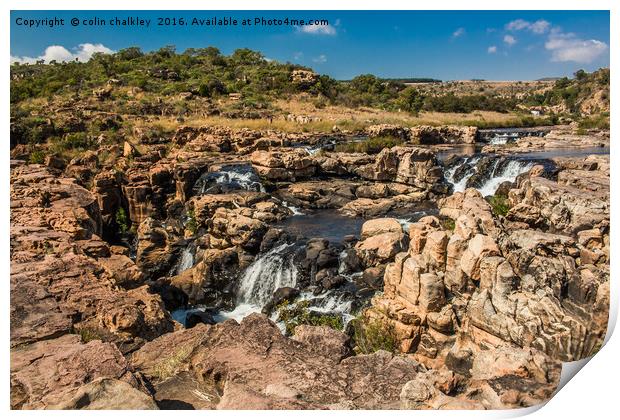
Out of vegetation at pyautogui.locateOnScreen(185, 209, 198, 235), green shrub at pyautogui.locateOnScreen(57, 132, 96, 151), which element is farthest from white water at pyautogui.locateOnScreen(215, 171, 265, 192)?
green shrub at pyautogui.locateOnScreen(57, 132, 96, 151)

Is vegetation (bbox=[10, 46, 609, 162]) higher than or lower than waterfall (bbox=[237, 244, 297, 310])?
higher

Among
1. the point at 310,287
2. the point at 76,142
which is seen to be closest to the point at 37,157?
the point at 76,142

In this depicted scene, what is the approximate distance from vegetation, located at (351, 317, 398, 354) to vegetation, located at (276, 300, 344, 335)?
1478 mm

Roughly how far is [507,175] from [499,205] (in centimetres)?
457

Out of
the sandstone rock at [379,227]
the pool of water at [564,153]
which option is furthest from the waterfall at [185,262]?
the pool of water at [564,153]

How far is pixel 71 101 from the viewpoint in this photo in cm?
3030

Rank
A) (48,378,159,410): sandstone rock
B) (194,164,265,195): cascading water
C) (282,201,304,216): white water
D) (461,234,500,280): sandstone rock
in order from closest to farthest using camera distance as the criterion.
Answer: (48,378,159,410): sandstone rock, (461,234,500,280): sandstone rock, (282,201,304,216): white water, (194,164,265,195): cascading water

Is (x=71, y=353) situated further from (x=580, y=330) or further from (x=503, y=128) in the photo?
(x=503, y=128)

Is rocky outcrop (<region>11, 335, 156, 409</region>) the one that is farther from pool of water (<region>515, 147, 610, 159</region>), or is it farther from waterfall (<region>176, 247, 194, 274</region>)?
pool of water (<region>515, 147, 610, 159</region>)

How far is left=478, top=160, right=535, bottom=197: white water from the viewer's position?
18.2 m

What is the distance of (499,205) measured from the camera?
14664mm

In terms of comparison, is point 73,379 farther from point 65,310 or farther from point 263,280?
point 263,280

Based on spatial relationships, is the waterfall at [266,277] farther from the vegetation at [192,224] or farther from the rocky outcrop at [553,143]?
the rocky outcrop at [553,143]

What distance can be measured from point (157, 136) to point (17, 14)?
919 inches
